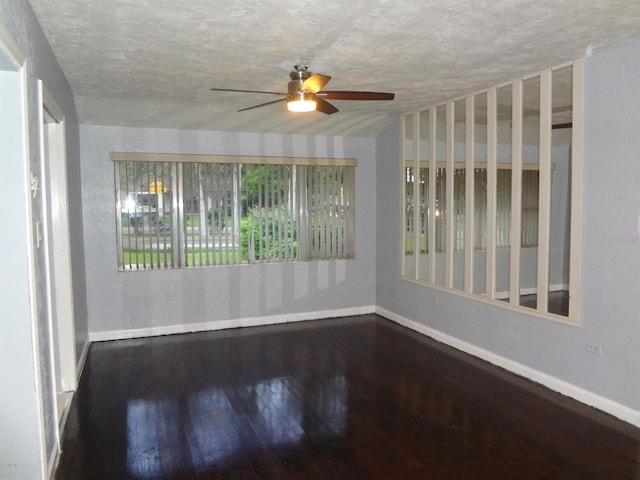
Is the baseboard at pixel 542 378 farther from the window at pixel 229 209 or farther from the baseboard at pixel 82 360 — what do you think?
the baseboard at pixel 82 360

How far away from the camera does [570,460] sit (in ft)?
9.11

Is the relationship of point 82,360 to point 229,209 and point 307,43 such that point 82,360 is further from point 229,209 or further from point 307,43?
point 307,43

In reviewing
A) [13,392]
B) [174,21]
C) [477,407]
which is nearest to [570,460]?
[477,407]

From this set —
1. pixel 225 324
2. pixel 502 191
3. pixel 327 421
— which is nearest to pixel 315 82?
pixel 327 421

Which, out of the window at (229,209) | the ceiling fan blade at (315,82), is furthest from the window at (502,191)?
the ceiling fan blade at (315,82)

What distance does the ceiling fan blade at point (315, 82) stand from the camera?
3.14 meters

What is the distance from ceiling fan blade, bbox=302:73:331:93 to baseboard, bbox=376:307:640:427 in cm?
291

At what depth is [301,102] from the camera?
11.0ft

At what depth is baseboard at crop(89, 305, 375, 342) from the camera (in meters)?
5.36

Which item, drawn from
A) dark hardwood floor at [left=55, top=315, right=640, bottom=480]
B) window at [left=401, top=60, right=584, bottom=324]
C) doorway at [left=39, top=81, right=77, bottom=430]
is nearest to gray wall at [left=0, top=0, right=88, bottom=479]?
dark hardwood floor at [left=55, top=315, right=640, bottom=480]

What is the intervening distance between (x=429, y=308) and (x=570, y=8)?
3.40 meters

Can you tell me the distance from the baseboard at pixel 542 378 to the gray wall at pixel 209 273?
1295 mm

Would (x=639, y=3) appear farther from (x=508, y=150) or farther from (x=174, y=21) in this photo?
(x=508, y=150)

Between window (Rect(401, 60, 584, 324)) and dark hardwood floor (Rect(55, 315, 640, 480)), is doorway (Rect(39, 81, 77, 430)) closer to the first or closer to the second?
dark hardwood floor (Rect(55, 315, 640, 480))
